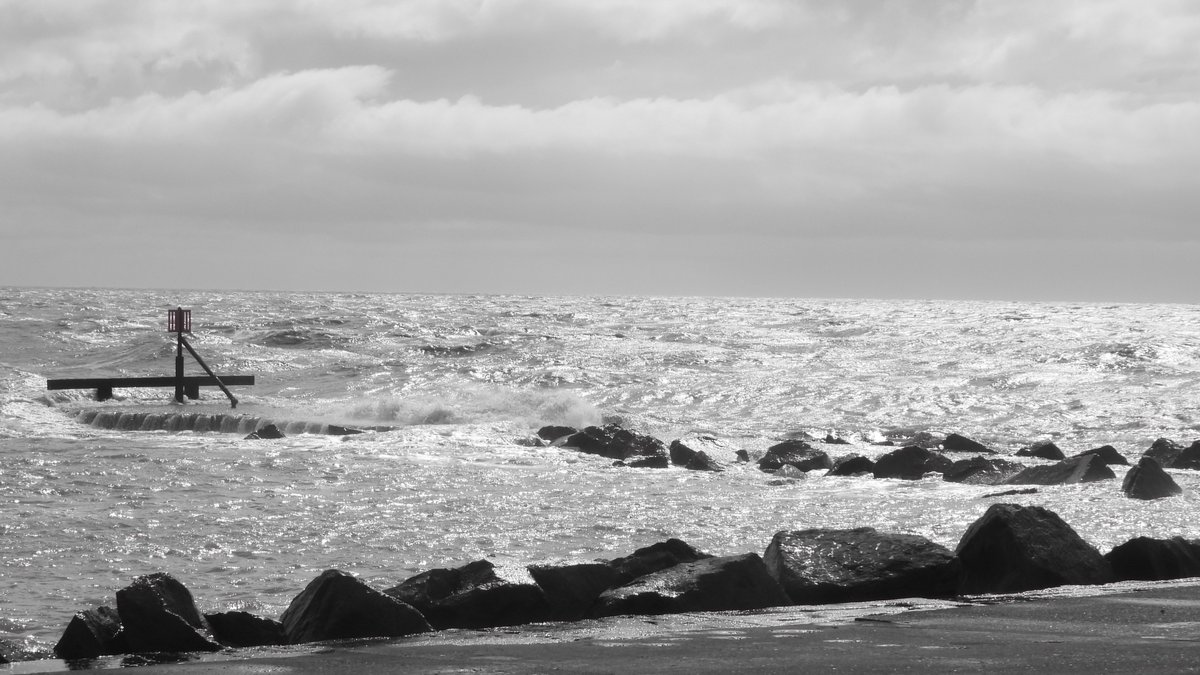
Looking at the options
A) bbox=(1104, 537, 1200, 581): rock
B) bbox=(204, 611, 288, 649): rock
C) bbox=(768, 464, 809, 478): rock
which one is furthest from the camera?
bbox=(768, 464, 809, 478): rock

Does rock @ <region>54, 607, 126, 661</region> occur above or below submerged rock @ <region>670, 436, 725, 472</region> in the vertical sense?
above

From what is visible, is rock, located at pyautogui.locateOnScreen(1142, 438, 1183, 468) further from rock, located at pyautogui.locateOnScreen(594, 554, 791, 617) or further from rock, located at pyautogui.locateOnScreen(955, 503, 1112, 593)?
rock, located at pyautogui.locateOnScreen(594, 554, 791, 617)

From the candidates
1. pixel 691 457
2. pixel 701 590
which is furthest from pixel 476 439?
pixel 701 590

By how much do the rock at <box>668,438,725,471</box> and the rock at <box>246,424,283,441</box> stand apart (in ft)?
24.6

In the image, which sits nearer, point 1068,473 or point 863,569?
point 863,569

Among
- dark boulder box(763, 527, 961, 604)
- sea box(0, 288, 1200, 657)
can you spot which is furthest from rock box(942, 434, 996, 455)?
dark boulder box(763, 527, 961, 604)

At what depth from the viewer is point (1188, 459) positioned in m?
18.2

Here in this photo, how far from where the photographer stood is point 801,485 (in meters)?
17.2

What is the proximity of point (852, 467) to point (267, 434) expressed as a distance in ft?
34.9

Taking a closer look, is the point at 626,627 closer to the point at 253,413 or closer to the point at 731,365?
the point at 253,413

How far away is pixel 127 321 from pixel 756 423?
135 ft

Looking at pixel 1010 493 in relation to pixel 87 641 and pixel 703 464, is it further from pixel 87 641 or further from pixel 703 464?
pixel 87 641

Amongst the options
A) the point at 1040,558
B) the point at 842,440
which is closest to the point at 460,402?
the point at 842,440

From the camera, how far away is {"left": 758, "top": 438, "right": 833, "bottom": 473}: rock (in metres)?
19.1
